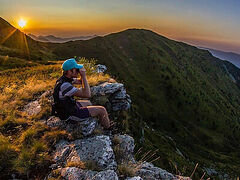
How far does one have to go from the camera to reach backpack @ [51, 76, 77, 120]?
20.0 feet

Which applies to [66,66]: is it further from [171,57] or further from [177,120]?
[171,57]

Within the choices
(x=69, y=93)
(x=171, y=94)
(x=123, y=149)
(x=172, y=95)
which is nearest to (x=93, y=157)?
(x=123, y=149)

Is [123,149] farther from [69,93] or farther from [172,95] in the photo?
[172,95]

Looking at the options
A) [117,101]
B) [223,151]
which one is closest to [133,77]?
[223,151]

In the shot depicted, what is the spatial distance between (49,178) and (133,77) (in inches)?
5258

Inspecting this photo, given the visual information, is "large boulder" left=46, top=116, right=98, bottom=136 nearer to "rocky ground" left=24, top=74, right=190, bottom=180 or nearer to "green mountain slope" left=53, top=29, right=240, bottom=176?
"rocky ground" left=24, top=74, right=190, bottom=180

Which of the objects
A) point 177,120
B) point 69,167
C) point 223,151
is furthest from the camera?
point 177,120

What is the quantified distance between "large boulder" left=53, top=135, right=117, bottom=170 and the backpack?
107 cm

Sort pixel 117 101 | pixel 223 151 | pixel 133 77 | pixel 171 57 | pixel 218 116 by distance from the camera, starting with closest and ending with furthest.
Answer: pixel 117 101, pixel 223 151, pixel 218 116, pixel 133 77, pixel 171 57

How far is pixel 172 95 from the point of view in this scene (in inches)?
5236

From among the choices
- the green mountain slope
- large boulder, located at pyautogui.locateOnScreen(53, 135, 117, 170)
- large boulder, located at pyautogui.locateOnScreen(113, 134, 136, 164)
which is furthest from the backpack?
the green mountain slope

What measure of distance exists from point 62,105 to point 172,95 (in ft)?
441

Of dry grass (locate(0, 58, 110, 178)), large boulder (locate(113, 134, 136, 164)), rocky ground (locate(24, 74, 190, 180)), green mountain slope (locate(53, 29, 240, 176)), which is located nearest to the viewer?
rocky ground (locate(24, 74, 190, 180))

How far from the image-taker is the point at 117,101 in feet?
37.7
